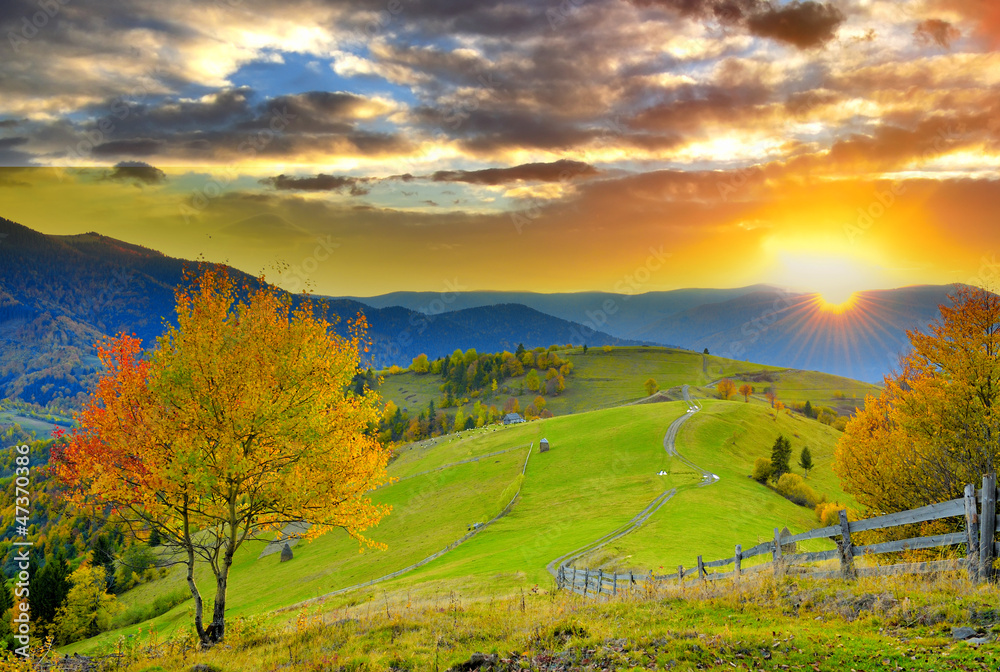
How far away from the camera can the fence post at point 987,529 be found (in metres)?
12.5

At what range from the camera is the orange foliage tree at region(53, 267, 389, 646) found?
19.5 m

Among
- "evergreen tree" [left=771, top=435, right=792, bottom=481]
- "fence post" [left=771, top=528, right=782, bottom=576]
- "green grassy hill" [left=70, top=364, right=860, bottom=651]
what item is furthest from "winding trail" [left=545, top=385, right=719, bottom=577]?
"fence post" [left=771, top=528, right=782, bottom=576]

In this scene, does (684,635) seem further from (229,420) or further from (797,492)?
(797,492)

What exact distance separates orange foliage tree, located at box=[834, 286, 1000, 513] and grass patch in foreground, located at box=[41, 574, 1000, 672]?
24.4 meters

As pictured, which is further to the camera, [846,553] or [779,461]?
[779,461]

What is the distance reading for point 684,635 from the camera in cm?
1346

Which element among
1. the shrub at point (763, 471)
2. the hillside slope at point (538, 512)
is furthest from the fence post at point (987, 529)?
the shrub at point (763, 471)

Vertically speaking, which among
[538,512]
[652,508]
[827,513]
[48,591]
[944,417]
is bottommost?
[48,591]

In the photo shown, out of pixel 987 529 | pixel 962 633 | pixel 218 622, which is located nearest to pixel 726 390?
pixel 987 529

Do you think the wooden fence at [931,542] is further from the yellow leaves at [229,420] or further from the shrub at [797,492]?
the shrub at [797,492]

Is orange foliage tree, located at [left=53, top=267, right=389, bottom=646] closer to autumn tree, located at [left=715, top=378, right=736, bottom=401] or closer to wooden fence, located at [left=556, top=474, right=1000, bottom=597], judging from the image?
wooden fence, located at [left=556, top=474, right=1000, bottom=597]

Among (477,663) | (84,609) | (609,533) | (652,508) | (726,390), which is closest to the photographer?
(477,663)

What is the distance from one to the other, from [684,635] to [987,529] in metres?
7.82

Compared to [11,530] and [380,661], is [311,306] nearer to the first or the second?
[380,661]
